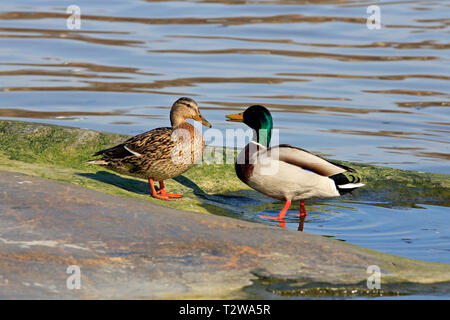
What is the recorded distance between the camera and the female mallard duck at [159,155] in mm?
6227

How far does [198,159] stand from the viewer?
6.46 meters

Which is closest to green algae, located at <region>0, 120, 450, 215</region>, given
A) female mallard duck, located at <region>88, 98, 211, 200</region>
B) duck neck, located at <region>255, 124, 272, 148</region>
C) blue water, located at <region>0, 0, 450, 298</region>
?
female mallard duck, located at <region>88, 98, 211, 200</region>

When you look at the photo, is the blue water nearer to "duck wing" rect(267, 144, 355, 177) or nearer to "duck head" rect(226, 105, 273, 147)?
"duck wing" rect(267, 144, 355, 177)

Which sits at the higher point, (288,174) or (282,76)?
(282,76)

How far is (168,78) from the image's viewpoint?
13.3m

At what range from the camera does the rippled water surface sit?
978cm

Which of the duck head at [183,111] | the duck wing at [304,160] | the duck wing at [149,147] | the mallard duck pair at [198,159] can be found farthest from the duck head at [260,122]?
the duck wing at [149,147]

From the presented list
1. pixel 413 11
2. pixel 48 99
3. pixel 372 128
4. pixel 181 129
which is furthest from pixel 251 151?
pixel 413 11

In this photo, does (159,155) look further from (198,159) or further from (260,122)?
(260,122)

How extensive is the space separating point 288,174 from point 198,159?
0.72 metres

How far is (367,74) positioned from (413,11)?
6.15 m

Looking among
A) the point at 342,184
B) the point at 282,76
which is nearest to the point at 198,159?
the point at 342,184

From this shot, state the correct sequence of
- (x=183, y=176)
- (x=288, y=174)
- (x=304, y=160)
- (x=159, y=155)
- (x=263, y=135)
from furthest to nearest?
(x=183, y=176)
(x=263, y=135)
(x=304, y=160)
(x=288, y=174)
(x=159, y=155)
